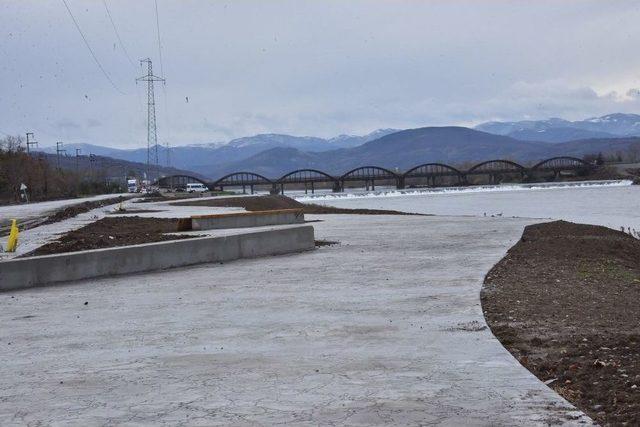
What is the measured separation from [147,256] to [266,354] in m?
7.83

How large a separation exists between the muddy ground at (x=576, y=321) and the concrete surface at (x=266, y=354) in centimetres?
25

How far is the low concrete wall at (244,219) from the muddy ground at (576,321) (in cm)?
976

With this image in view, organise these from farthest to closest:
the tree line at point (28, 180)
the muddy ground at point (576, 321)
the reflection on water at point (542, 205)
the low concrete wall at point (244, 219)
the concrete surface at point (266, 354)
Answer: the tree line at point (28, 180) < the reflection on water at point (542, 205) < the low concrete wall at point (244, 219) < the muddy ground at point (576, 321) < the concrete surface at point (266, 354)

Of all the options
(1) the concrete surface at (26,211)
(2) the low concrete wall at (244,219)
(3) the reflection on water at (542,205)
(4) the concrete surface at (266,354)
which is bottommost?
(3) the reflection on water at (542,205)

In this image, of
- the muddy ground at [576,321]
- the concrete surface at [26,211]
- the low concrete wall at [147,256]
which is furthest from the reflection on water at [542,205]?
the concrete surface at [26,211]

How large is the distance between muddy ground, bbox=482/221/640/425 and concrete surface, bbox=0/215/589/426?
0.83 ft

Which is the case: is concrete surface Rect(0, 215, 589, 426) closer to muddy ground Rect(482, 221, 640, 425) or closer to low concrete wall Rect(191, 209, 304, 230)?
muddy ground Rect(482, 221, 640, 425)

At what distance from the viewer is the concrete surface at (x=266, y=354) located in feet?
17.6

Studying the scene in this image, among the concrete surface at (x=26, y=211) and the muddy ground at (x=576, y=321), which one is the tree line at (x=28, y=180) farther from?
the muddy ground at (x=576, y=321)

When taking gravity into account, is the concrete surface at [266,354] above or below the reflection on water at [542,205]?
above

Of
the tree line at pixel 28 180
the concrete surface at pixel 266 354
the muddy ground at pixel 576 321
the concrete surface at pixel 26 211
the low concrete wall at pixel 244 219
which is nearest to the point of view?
the concrete surface at pixel 266 354

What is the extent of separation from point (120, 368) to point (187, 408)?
157 centimetres

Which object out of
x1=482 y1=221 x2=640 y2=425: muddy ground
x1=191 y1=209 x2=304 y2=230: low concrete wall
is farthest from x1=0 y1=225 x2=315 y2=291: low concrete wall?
x1=482 y1=221 x2=640 y2=425: muddy ground

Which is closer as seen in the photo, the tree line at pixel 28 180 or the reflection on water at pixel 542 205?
the reflection on water at pixel 542 205
